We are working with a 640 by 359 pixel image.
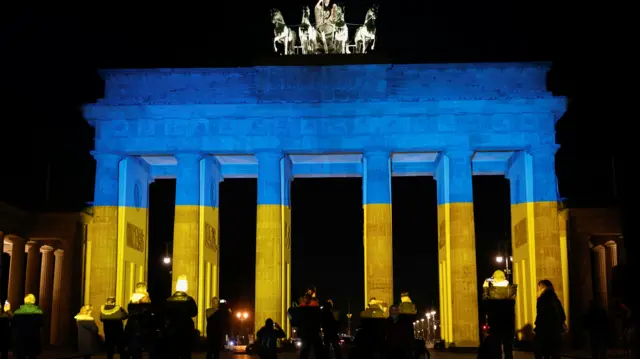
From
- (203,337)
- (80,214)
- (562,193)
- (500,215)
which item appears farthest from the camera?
(500,215)

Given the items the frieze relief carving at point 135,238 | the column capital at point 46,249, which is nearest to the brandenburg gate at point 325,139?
the frieze relief carving at point 135,238

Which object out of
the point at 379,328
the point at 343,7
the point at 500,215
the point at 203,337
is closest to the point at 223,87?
the point at 343,7

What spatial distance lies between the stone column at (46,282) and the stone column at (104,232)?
636 cm

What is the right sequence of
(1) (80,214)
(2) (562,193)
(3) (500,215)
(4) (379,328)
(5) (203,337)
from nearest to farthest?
(4) (379,328)
(5) (203,337)
(1) (80,214)
(2) (562,193)
(3) (500,215)

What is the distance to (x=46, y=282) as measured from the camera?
170ft

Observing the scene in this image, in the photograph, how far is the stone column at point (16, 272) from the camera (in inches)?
1881

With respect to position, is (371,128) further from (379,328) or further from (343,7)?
(379,328)

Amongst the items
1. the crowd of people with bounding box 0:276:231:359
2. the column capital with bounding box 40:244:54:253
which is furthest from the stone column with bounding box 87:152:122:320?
the crowd of people with bounding box 0:276:231:359

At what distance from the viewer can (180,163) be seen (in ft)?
153

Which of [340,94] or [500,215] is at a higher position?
[340,94]

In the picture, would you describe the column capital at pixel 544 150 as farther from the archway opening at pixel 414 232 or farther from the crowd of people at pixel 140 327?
the crowd of people at pixel 140 327

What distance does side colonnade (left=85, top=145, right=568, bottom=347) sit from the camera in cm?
4478

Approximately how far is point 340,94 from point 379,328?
26.7 metres

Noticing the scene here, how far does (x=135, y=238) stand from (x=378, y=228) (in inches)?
611
